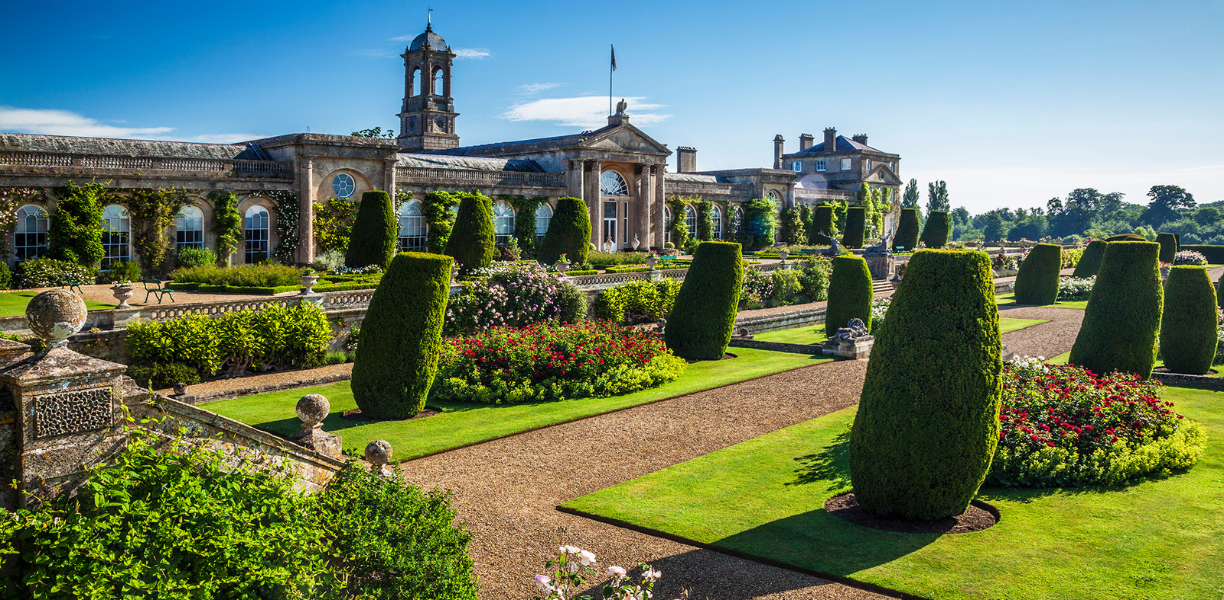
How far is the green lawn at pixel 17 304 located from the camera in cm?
1809

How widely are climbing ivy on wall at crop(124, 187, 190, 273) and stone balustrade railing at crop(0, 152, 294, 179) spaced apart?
2.76 feet

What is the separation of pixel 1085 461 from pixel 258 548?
31.2 ft

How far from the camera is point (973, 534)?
859 centimetres

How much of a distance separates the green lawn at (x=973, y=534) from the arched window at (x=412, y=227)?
1038 inches

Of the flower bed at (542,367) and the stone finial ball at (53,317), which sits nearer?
the stone finial ball at (53,317)

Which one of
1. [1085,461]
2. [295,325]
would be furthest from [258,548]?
[295,325]

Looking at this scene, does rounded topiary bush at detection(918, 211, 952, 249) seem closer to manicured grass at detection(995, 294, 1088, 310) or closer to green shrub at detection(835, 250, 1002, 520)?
manicured grass at detection(995, 294, 1088, 310)

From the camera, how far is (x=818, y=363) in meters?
19.2

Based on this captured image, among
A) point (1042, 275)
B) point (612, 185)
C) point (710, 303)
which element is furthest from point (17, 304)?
point (1042, 275)

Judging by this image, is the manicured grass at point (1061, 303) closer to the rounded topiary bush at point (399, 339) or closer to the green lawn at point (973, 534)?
the green lawn at point (973, 534)

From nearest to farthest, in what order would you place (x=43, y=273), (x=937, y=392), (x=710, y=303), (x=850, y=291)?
(x=937, y=392) < (x=710, y=303) < (x=850, y=291) < (x=43, y=273)

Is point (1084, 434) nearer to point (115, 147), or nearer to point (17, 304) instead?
point (17, 304)

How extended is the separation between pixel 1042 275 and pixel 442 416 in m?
27.2

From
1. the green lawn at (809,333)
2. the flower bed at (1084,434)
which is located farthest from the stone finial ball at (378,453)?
the green lawn at (809,333)
